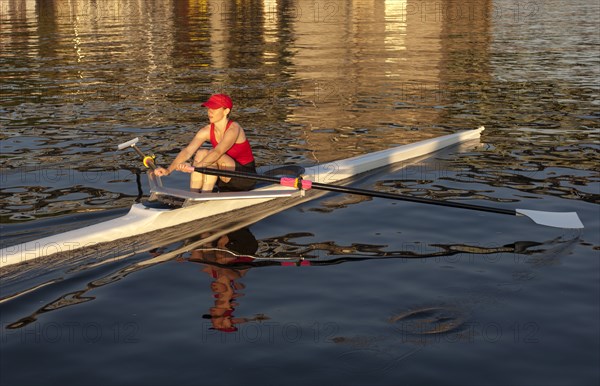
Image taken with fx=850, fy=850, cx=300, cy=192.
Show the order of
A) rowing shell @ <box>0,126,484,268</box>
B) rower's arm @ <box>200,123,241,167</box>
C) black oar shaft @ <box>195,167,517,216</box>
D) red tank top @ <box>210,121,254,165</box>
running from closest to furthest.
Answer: rowing shell @ <box>0,126,484,268</box> → black oar shaft @ <box>195,167,517,216</box> → rower's arm @ <box>200,123,241,167</box> → red tank top @ <box>210,121,254,165</box>

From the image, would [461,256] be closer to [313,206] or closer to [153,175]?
[313,206]

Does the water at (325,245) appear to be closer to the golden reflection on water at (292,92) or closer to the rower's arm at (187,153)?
the golden reflection on water at (292,92)

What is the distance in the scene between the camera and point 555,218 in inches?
468

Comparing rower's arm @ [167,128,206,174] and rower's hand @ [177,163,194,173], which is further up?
rower's arm @ [167,128,206,174]

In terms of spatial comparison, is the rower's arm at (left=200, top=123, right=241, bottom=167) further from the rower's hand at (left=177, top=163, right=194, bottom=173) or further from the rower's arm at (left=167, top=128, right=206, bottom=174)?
the rower's hand at (left=177, top=163, right=194, bottom=173)

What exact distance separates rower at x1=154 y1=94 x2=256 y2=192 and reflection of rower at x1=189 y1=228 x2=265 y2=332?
907 mm

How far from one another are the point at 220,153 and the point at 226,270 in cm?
235

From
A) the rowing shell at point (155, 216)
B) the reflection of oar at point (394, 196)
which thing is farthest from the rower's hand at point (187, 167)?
the rowing shell at point (155, 216)

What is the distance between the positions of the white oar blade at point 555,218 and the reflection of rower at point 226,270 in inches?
154

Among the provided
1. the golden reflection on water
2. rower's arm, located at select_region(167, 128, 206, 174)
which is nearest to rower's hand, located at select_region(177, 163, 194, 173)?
rower's arm, located at select_region(167, 128, 206, 174)

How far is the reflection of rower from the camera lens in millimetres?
8945

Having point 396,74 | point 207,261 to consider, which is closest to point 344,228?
point 207,261

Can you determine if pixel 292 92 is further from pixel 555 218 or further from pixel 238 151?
pixel 555 218

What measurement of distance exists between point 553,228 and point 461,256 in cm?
194
